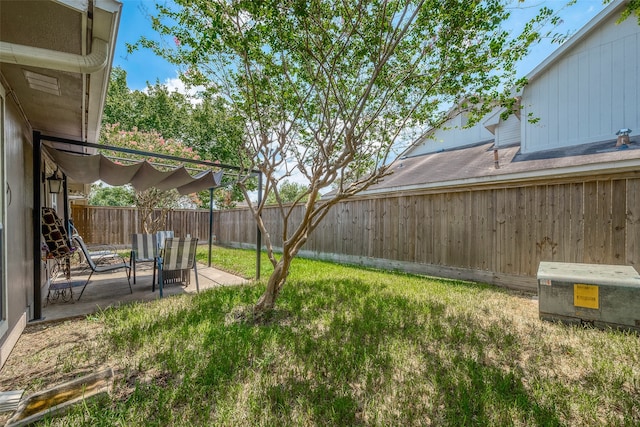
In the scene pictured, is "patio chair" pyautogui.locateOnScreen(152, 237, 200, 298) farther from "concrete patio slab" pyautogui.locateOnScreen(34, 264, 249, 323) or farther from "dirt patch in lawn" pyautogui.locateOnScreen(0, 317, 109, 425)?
"dirt patch in lawn" pyautogui.locateOnScreen(0, 317, 109, 425)

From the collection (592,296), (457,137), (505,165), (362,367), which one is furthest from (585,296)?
(457,137)

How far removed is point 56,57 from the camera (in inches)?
81.0

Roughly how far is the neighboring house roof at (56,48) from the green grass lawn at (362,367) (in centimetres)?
252

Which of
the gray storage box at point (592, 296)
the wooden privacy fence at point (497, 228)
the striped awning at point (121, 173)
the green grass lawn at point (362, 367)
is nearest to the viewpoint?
the green grass lawn at point (362, 367)

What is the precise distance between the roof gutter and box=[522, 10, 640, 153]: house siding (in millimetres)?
7207

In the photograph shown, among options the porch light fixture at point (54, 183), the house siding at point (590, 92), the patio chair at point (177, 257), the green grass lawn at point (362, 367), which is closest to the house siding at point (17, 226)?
the green grass lawn at point (362, 367)

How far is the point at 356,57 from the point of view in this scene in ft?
11.7

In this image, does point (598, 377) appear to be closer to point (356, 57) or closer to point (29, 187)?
point (356, 57)

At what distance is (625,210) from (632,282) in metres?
1.71

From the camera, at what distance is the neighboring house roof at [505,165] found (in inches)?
169

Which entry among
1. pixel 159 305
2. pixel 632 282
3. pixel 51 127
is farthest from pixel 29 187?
pixel 632 282

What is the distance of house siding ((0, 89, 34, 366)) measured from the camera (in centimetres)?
256

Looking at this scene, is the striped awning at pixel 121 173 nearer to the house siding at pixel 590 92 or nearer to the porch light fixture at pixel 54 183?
the porch light fixture at pixel 54 183

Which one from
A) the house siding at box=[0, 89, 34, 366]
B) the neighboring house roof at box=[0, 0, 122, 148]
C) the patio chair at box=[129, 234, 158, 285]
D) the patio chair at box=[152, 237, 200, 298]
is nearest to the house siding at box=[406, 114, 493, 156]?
the patio chair at box=[152, 237, 200, 298]
